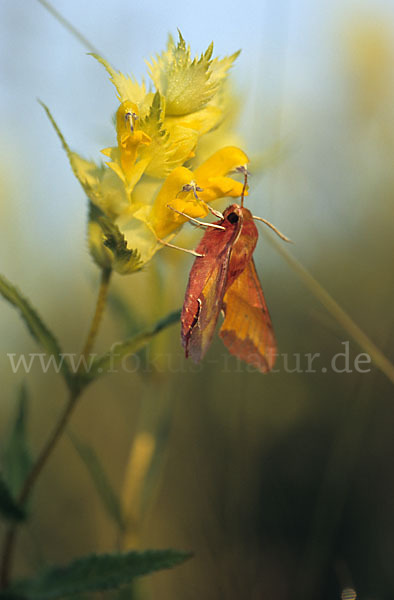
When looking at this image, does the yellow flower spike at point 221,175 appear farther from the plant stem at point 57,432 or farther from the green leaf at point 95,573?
the green leaf at point 95,573

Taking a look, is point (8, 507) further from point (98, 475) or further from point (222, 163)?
point (222, 163)

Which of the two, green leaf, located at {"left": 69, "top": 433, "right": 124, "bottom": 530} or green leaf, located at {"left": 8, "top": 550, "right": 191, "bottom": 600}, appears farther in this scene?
green leaf, located at {"left": 69, "top": 433, "right": 124, "bottom": 530}

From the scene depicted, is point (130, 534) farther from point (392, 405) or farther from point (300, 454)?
point (392, 405)

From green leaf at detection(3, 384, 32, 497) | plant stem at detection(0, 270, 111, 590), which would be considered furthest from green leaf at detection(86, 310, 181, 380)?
green leaf at detection(3, 384, 32, 497)

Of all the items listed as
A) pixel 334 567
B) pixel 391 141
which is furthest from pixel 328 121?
Answer: pixel 334 567

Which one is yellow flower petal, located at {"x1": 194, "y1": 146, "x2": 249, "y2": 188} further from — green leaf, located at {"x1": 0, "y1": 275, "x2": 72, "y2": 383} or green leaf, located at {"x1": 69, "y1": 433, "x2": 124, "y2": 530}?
green leaf, located at {"x1": 69, "y1": 433, "x2": 124, "y2": 530}

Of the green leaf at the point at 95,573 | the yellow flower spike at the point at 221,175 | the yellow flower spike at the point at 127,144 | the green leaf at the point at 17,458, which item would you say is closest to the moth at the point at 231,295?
the yellow flower spike at the point at 221,175
